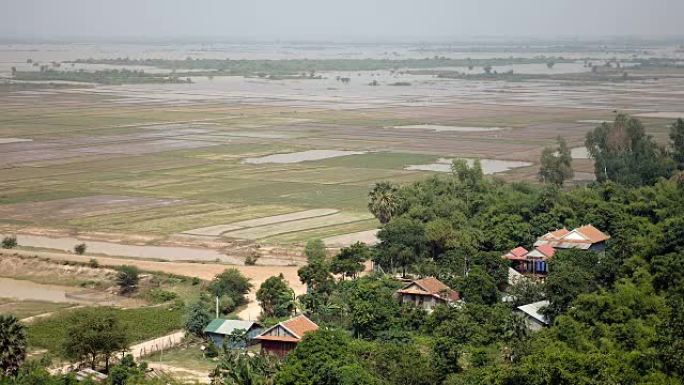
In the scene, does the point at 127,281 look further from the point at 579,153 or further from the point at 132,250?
the point at 579,153

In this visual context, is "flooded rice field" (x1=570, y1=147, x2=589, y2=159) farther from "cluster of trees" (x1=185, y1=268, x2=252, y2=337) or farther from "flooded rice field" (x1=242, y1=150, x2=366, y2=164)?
"cluster of trees" (x1=185, y1=268, x2=252, y2=337)

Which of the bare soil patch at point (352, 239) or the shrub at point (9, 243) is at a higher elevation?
the shrub at point (9, 243)

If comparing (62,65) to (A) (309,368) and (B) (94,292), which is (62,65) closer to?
(B) (94,292)

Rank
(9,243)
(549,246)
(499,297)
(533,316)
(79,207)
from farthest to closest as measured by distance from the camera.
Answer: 1. (79,207)
2. (9,243)
3. (549,246)
4. (499,297)
5. (533,316)

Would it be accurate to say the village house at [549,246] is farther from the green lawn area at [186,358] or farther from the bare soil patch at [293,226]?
the green lawn area at [186,358]

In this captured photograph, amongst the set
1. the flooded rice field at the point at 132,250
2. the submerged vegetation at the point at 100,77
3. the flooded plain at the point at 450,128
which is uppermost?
the flooded rice field at the point at 132,250

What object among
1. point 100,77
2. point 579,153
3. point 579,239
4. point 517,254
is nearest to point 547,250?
point 517,254

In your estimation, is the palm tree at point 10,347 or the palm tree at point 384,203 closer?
the palm tree at point 10,347

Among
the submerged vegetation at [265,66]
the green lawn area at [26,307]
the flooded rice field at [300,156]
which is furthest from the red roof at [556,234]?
the submerged vegetation at [265,66]
